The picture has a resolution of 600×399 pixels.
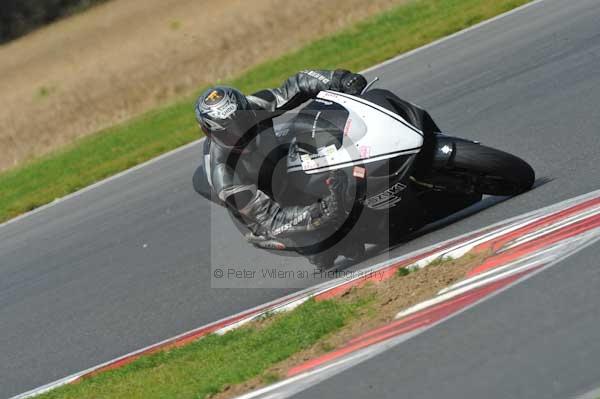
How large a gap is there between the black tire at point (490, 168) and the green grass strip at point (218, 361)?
114 centimetres

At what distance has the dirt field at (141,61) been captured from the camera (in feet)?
58.3

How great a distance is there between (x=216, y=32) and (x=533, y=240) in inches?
694

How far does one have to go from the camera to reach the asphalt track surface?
13.0ft

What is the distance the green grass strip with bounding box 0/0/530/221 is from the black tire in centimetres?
666

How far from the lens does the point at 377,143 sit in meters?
5.87

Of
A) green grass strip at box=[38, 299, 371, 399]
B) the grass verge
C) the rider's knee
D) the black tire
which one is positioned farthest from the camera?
the rider's knee

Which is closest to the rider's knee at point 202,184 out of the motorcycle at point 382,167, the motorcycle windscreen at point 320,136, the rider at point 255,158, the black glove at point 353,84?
the rider at point 255,158

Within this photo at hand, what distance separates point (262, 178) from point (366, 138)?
Answer: 0.81 meters

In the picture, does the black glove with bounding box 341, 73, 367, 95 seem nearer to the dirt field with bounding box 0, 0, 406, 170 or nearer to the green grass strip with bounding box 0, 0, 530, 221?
the green grass strip with bounding box 0, 0, 530, 221

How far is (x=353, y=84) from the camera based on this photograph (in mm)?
6168

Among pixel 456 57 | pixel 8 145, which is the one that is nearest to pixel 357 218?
pixel 456 57

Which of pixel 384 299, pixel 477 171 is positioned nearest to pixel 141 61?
pixel 477 171

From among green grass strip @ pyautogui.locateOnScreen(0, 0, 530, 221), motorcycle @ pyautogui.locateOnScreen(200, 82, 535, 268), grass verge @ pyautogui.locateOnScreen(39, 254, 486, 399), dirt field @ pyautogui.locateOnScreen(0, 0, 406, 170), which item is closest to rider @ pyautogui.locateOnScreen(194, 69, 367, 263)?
motorcycle @ pyautogui.locateOnScreen(200, 82, 535, 268)

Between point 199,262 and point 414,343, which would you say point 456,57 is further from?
point 414,343
